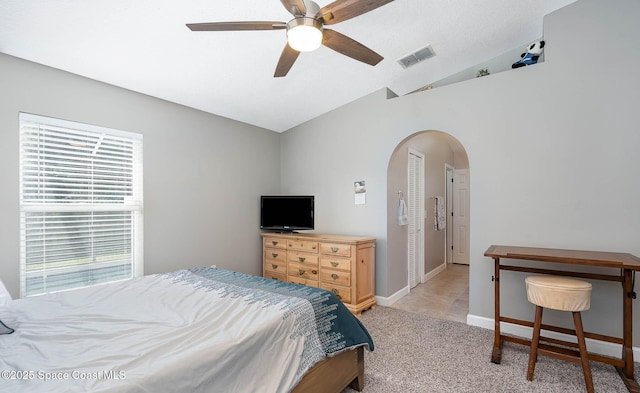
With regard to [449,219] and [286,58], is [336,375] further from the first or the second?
[449,219]

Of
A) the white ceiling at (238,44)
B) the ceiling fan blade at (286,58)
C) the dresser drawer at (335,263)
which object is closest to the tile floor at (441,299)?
the dresser drawer at (335,263)

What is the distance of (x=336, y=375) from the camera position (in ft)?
5.98

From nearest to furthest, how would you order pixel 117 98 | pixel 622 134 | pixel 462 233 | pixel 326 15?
1. pixel 326 15
2. pixel 622 134
3. pixel 117 98
4. pixel 462 233

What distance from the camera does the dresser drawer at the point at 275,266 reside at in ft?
13.3

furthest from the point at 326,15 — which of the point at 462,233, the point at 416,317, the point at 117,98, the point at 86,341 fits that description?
the point at 462,233

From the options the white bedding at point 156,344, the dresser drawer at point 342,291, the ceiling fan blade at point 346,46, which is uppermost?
the ceiling fan blade at point 346,46

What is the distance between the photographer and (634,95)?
2498 millimetres

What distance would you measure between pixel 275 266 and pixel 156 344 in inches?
113

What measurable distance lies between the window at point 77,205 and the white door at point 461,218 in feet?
18.9

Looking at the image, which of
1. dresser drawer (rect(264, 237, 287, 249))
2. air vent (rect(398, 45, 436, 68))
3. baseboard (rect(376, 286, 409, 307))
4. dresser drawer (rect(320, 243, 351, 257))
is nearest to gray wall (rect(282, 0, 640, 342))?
baseboard (rect(376, 286, 409, 307))

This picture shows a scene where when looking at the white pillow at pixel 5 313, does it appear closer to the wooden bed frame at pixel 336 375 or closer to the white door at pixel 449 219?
the wooden bed frame at pixel 336 375

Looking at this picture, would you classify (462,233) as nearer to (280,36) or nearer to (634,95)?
(634,95)

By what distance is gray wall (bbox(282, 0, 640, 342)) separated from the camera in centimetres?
253

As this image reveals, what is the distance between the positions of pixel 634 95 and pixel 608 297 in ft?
5.57
